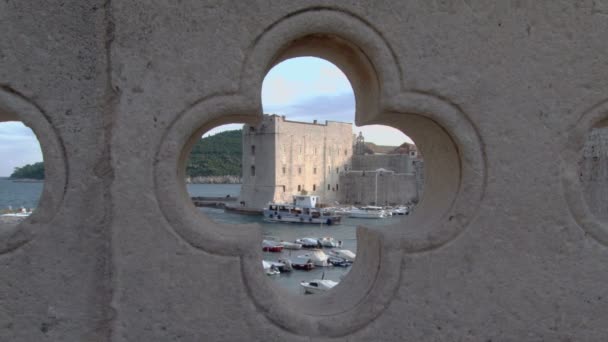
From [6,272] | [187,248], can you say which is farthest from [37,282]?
A: [187,248]

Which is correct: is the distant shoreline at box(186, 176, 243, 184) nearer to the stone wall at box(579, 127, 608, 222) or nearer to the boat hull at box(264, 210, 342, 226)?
the boat hull at box(264, 210, 342, 226)

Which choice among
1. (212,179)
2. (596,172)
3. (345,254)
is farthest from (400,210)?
(212,179)

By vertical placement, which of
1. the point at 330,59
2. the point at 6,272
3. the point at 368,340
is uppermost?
the point at 330,59

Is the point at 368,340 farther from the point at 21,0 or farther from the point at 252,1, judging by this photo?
the point at 21,0

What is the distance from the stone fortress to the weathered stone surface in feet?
119

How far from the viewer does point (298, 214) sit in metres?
38.4

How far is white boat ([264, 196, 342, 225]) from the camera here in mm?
37250

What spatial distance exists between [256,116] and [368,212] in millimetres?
37396

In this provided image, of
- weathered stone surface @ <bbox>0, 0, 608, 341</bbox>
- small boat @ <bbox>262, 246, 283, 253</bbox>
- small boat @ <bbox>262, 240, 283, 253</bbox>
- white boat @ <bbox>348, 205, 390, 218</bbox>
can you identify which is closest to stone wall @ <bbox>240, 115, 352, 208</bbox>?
white boat @ <bbox>348, 205, 390, 218</bbox>

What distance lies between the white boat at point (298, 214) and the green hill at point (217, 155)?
33474 millimetres

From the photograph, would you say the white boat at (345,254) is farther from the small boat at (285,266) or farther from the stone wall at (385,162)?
the stone wall at (385,162)

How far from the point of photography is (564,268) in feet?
7.05

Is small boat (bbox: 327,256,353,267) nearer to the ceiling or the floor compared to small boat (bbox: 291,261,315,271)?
nearer to the ceiling

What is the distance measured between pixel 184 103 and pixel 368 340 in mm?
1328
